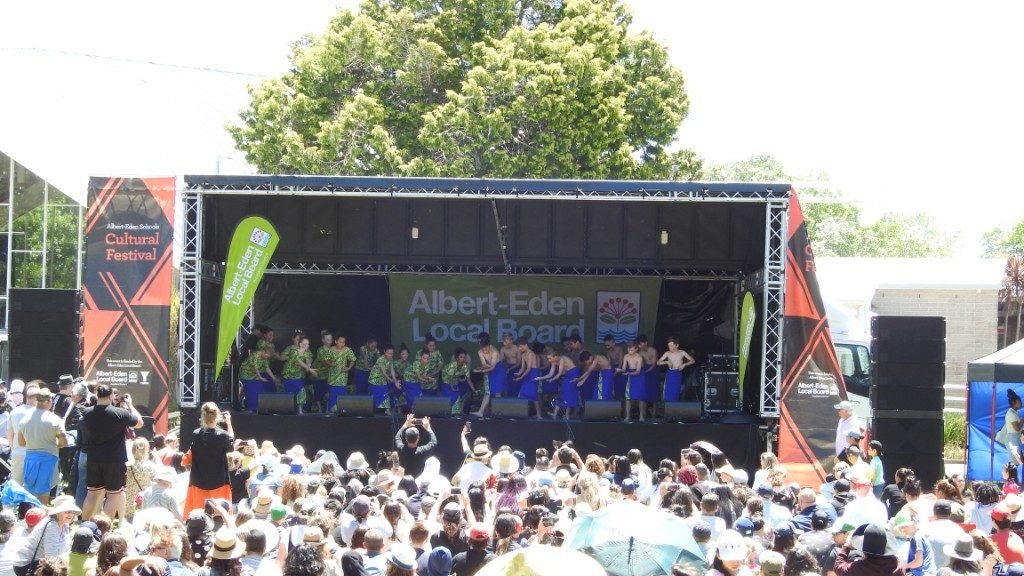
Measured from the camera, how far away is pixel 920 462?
1208cm

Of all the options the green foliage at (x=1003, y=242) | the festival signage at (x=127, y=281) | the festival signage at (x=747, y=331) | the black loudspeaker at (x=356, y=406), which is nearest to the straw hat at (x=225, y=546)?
the festival signage at (x=127, y=281)

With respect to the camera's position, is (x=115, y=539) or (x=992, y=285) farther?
(x=992, y=285)

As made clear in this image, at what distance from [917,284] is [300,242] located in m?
17.9

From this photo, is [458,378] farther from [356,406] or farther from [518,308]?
[518,308]

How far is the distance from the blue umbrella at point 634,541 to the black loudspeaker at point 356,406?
9402mm

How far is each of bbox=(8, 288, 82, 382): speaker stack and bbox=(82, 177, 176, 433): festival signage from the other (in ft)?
0.59

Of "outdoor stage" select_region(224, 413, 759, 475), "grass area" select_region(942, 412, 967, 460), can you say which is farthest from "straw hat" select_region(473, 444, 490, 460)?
"grass area" select_region(942, 412, 967, 460)

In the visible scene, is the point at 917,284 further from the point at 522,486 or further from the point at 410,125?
the point at 522,486

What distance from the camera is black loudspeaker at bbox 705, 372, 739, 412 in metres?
15.7

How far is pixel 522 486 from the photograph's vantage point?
761 cm

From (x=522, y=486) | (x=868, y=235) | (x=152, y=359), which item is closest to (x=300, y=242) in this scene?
(x=152, y=359)

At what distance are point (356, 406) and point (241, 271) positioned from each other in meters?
2.32

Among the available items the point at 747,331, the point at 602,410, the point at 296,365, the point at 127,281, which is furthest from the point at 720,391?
the point at 127,281

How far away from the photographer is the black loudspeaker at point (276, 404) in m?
14.9
